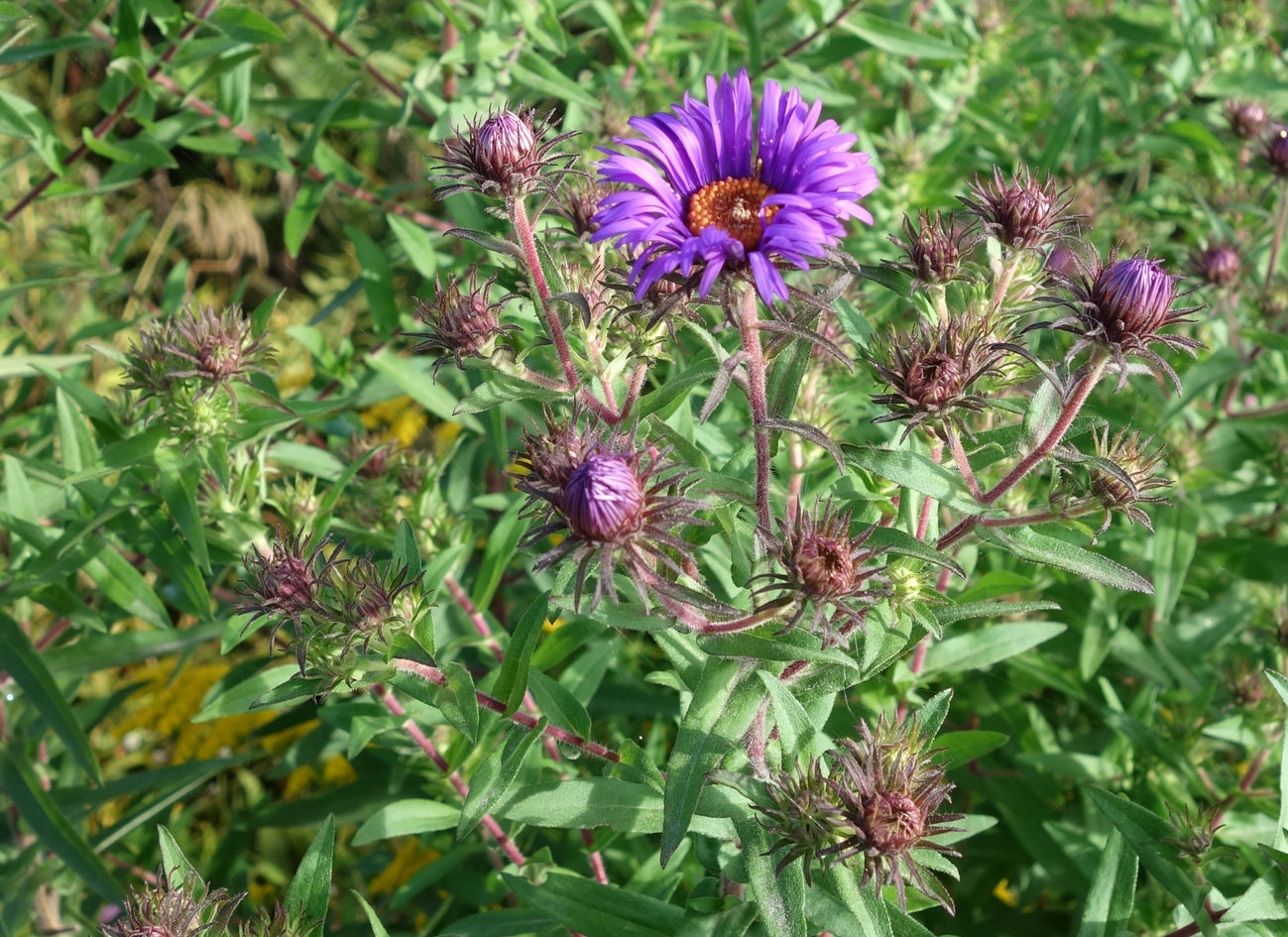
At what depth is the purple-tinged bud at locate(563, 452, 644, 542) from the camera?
3.79ft

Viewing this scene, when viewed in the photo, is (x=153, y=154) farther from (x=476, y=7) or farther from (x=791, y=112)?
(x=791, y=112)

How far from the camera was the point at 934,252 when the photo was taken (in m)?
1.57

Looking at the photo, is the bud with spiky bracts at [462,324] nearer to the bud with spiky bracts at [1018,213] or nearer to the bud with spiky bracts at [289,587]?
the bud with spiky bracts at [289,587]

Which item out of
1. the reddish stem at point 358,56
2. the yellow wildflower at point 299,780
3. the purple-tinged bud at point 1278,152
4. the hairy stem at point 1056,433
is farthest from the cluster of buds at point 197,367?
the purple-tinged bud at point 1278,152

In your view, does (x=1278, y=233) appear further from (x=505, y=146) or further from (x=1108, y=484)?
(x=505, y=146)

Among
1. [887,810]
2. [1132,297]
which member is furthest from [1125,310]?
[887,810]

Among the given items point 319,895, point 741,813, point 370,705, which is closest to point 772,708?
point 741,813

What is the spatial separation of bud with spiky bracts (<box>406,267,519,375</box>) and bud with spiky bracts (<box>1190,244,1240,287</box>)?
6.12ft

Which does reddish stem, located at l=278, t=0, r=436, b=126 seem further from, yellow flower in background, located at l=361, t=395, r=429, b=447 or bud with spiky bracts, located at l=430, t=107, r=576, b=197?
bud with spiky bracts, located at l=430, t=107, r=576, b=197

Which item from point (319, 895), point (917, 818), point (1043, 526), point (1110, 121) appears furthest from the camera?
point (1110, 121)

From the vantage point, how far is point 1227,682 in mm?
2377

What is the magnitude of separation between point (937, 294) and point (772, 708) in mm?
684

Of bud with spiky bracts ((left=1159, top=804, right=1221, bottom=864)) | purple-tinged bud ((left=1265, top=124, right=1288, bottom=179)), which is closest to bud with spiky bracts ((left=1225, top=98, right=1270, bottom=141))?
purple-tinged bud ((left=1265, top=124, right=1288, bottom=179))

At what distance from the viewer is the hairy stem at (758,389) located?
1.31 m
